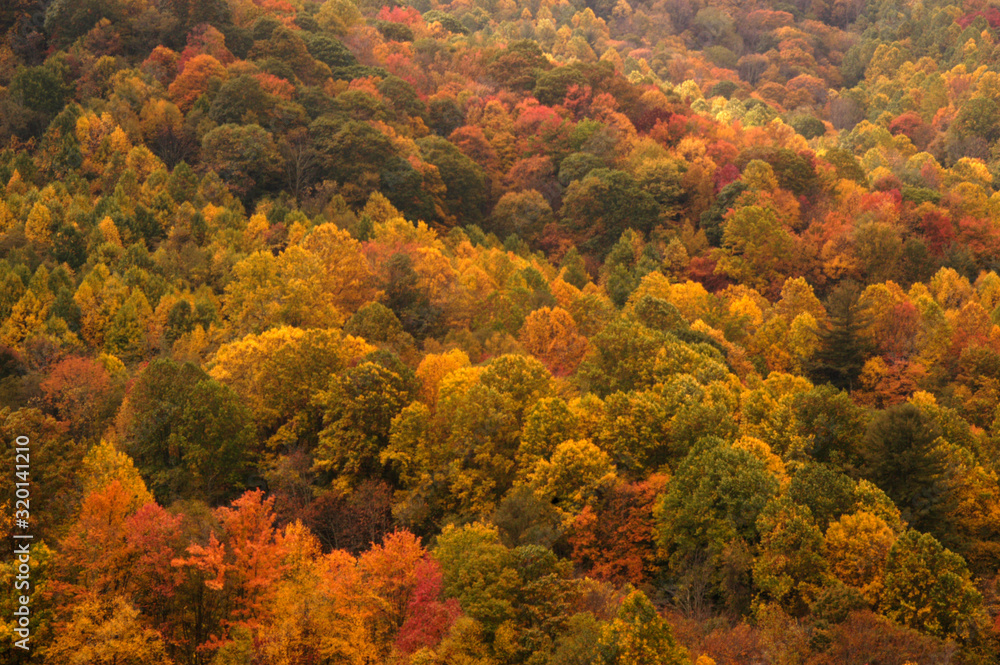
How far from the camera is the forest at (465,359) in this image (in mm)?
42375

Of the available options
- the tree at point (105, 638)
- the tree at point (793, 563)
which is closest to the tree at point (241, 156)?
the tree at point (105, 638)

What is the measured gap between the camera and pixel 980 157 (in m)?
135

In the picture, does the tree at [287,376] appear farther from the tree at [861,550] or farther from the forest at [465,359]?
the tree at [861,550]

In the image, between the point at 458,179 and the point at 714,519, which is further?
the point at 458,179

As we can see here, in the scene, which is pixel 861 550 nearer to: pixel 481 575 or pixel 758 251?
pixel 481 575

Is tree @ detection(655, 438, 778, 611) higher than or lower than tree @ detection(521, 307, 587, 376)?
higher

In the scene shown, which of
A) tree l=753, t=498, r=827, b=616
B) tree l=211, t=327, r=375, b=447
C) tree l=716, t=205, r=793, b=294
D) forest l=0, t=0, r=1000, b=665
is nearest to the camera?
forest l=0, t=0, r=1000, b=665

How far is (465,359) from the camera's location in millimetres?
63875

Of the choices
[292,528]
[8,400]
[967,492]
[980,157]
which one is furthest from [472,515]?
[980,157]

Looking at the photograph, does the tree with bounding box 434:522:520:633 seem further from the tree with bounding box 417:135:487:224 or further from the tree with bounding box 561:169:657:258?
the tree with bounding box 417:135:487:224

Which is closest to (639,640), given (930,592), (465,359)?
(930,592)

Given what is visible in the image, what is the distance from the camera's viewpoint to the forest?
42.4 metres

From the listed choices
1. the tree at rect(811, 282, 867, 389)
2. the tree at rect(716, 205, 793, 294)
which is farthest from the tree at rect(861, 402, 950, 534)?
the tree at rect(716, 205, 793, 294)

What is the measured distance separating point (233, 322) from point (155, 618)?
113 ft
